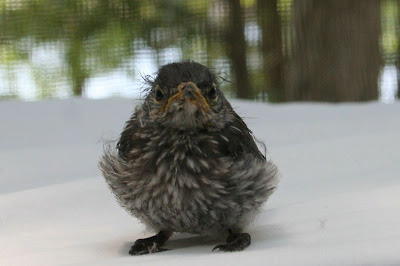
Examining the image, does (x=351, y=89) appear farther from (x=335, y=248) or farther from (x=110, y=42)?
(x=335, y=248)

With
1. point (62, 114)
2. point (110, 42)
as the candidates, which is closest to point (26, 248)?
point (62, 114)

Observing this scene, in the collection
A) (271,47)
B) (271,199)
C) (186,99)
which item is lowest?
(271,199)

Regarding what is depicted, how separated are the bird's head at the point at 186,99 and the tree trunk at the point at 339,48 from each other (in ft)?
7.22

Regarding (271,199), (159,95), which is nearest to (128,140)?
(159,95)

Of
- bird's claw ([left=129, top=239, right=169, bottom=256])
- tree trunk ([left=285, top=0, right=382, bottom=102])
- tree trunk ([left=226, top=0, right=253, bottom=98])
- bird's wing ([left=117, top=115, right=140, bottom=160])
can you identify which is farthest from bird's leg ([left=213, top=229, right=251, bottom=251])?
tree trunk ([left=226, top=0, right=253, bottom=98])

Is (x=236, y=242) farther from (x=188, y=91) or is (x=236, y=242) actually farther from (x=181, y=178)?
(x=188, y=91)

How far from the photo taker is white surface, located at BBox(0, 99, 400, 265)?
1075 mm

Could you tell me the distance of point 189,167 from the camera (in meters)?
1.08

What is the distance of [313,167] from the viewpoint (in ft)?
6.28

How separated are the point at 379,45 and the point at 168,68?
2408 mm

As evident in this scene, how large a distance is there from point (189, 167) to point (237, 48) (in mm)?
2448

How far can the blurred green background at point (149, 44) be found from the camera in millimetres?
3396

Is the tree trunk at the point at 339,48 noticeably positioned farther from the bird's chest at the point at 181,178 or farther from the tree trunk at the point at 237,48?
the bird's chest at the point at 181,178

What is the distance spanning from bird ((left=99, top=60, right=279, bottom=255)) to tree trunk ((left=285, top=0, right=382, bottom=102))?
2.18 meters
